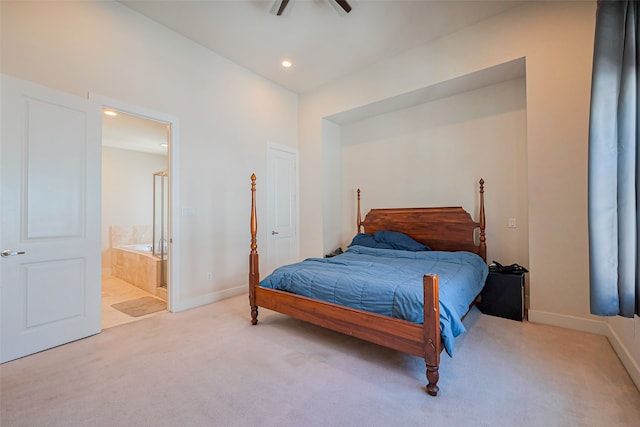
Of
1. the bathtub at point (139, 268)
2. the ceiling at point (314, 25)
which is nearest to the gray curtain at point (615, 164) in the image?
the ceiling at point (314, 25)

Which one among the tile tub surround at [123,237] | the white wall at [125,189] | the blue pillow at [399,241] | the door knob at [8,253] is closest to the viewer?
the door knob at [8,253]

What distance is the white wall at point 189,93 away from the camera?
251 centimetres

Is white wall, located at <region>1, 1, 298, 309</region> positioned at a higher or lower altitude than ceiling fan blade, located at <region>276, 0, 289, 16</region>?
lower

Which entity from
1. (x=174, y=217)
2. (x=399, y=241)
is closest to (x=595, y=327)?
(x=399, y=241)

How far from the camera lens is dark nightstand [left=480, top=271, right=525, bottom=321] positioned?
3.04 metres

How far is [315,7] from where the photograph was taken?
3.01m

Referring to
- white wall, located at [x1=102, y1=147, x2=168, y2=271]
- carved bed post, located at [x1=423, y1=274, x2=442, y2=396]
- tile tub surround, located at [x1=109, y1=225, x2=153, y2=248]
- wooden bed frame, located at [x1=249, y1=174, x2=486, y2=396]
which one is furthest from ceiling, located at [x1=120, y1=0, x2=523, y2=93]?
tile tub surround, located at [x1=109, y1=225, x2=153, y2=248]

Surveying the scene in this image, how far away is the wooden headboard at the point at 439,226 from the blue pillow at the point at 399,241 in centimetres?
15

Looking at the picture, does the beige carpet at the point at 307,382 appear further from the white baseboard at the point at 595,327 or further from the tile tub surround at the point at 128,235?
the tile tub surround at the point at 128,235

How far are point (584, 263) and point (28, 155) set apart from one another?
5184 millimetres

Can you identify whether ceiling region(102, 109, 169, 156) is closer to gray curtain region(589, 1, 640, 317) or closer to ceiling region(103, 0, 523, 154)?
ceiling region(103, 0, 523, 154)

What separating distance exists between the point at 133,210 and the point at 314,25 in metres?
5.93

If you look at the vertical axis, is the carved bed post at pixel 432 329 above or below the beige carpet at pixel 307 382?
above

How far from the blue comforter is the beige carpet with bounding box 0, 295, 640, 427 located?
391 mm
